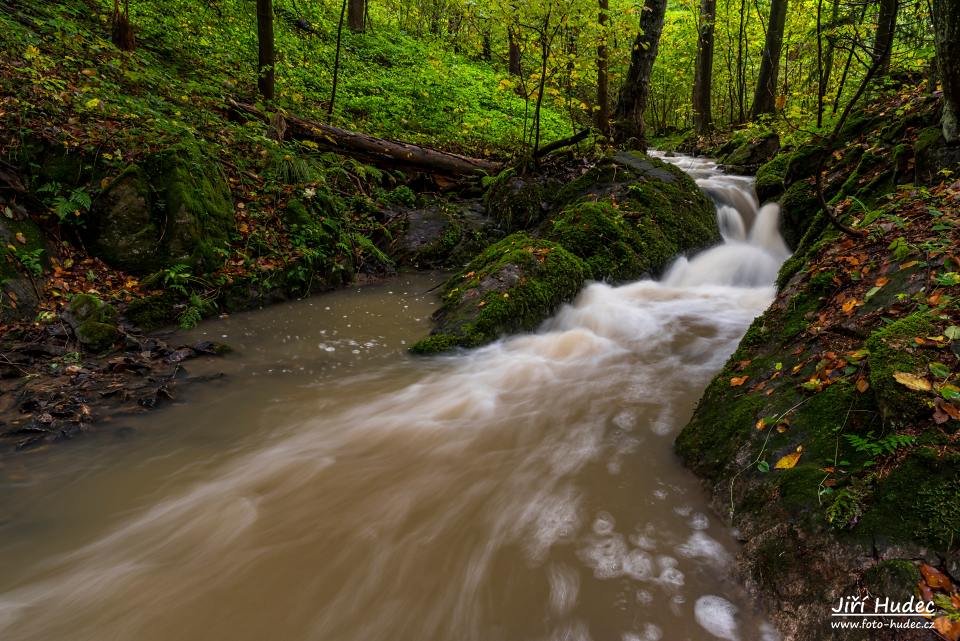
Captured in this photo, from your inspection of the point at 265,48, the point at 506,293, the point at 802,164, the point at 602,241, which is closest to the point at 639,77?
the point at 802,164

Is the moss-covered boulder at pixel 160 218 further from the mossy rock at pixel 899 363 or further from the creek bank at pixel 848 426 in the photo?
the mossy rock at pixel 899 363

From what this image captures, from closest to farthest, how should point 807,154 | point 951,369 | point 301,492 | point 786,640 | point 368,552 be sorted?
point 786,640 < point 951,369 < point 368,552 < point 301,492 < point 807,154

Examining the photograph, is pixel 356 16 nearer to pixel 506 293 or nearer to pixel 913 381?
pixel 506 293

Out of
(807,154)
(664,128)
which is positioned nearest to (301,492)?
(807,154)

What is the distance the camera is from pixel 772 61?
11.8 m

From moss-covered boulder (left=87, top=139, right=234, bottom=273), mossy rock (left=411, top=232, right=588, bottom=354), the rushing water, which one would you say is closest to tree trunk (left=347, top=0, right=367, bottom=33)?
moss-covered boulder (left=87, top=139, right=234, bottom=273)

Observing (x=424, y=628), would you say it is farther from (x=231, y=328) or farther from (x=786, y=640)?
(x=231, y=328)

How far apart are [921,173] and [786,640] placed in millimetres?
4770

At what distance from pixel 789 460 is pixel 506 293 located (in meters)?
3.62

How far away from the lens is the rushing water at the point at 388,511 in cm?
211

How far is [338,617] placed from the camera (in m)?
2.13

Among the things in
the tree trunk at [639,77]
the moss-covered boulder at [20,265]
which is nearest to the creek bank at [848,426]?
the moss-covered boulder at [20,265]

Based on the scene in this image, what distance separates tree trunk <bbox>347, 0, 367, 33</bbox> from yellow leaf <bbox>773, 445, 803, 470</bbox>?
69.3ft

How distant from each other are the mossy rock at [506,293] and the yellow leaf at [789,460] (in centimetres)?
325
